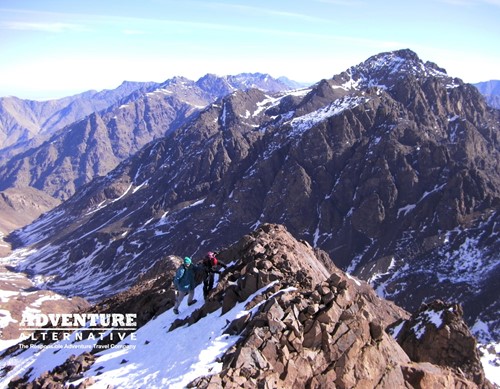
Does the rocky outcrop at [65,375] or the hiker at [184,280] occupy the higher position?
the hiker at [184,280]

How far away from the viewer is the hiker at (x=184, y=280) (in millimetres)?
42188

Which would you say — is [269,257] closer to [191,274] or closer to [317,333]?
[191,274]

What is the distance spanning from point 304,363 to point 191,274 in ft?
→ 50.8

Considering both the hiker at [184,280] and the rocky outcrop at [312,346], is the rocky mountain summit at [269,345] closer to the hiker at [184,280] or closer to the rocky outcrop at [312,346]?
the rocky outcrop at [312,346]

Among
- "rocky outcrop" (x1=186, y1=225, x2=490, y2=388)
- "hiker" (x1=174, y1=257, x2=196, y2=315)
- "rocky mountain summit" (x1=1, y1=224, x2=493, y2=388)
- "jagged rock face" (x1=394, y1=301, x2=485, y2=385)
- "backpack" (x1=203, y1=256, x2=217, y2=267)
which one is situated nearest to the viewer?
"rocky outcrop" (x1=186, y1=225, x2=490, y2=388)

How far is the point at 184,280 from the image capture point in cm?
4272

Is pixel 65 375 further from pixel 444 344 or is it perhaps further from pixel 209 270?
pixel 444 344

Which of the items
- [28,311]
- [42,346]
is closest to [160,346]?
[42,346]

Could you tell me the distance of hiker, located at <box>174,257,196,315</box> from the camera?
42188 millimetres

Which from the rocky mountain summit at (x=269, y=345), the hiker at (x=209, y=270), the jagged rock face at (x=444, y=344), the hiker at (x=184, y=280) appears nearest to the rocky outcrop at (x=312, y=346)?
the rocky mountain summit at (x=269, y=345)

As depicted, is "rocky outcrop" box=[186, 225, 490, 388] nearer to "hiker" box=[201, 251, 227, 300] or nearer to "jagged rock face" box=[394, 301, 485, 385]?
"hiker" box=[201, 251, 227, 300]

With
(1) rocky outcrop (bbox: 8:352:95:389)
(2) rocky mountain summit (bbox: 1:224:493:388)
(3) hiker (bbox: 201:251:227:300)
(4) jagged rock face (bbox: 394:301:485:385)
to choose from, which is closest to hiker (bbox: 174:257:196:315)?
(3) hiker (bbox: 201:251:227:300)

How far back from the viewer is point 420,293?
199750 millimetres

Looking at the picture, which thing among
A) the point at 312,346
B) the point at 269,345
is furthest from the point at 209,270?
the point at 312,346
